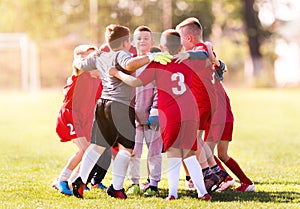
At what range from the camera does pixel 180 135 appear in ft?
22.4

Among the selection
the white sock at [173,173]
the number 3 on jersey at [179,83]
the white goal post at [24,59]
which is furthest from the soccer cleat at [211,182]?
the white goal post at [24,59]

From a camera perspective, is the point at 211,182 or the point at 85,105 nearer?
the point at 211,182

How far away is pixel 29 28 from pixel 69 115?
42167 mm

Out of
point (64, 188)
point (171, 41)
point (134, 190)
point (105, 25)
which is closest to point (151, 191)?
point (134, 190)

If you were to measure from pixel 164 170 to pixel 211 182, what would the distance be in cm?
57

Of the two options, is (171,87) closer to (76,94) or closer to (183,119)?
(183,119)

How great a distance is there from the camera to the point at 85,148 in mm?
7402

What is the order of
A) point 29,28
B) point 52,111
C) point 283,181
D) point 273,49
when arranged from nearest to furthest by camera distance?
point 283,181, point 52,111, point 29,28, point 273,49

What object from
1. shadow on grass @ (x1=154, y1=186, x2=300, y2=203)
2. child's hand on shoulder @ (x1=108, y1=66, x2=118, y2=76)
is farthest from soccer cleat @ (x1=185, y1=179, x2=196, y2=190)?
child's hand on shoulder @ (x1=108, y1=66, x2=118, y2=76)

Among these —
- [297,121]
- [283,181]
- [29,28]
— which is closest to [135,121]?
[283,181]

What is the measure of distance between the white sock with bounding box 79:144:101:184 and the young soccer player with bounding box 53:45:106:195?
0.44 m

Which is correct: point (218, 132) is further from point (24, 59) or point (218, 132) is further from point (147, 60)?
point (24, 59)

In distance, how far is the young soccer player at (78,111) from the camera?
293 inches

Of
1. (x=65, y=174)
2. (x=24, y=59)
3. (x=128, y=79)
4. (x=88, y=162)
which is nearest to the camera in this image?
(x=128, y=79)
